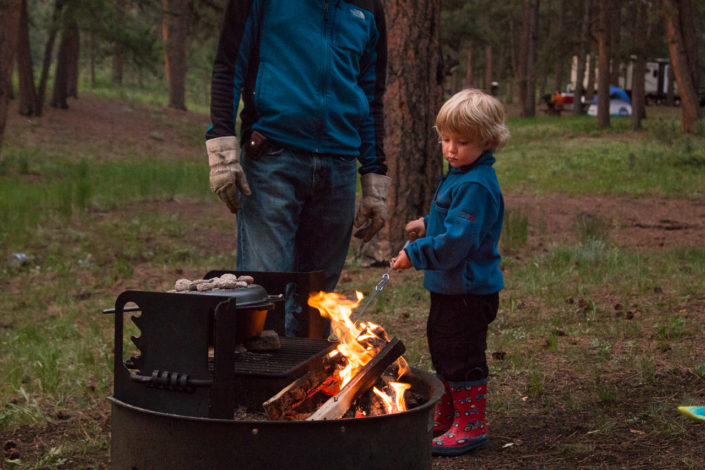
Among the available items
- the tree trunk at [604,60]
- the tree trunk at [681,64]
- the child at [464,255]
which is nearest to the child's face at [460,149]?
the child at [464,255]

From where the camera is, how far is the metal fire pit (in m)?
2.35

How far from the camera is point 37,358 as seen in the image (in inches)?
213

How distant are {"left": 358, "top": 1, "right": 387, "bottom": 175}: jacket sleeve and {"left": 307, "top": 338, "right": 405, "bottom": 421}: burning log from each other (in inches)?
48.7

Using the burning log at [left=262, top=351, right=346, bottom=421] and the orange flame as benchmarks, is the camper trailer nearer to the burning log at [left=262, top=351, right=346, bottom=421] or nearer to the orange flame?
the orange flame

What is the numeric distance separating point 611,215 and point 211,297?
407 inches

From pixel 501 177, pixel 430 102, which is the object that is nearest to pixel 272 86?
pixel 430 102

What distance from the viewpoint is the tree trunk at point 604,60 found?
25734 mm

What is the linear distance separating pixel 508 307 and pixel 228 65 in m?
3.79

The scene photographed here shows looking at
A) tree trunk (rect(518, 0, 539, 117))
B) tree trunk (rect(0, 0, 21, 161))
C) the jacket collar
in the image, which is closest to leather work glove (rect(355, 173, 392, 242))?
the jacket collar

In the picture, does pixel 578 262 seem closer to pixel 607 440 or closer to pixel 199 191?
pixel 607 440

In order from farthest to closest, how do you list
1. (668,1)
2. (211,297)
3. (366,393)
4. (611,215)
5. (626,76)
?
1. (626,76)
2. (668,1)
3. (611,215)
4. (366,393)
5. (211,297)

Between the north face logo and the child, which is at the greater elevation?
the north face logo

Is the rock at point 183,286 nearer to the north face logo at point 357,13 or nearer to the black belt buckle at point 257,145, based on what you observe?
the black belt buckle at point 257,145

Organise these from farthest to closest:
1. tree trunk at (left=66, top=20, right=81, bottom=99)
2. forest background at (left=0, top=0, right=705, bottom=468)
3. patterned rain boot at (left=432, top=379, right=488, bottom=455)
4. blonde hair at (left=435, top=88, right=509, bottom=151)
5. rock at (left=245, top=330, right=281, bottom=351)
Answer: tree trunk at (left=66, top=20, right=81, bottom=99) → forest background at (left=0, top=0, right=705, bottom=468) → patterned rain boot at (left=432, top=379, right=488, bottom=455) → blonde hair at (left=435, top=88, right=509, bottom=151) → rock at (left=245, top=330, right=281, bottom=351)
